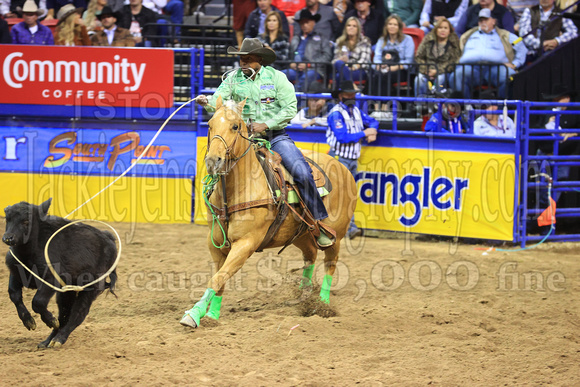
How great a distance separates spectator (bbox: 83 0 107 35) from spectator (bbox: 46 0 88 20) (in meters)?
0.54

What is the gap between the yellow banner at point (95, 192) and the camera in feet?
35.5

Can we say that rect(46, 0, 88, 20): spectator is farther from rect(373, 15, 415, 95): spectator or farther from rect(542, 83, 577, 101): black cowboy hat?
rect(542, 83, 577, 101): black cowboy hat

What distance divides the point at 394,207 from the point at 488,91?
2659mm

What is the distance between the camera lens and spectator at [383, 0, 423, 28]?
43.8ft

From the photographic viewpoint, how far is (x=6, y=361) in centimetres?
512

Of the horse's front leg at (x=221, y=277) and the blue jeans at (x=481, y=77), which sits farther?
the blue jeans at (x=481, y=77)

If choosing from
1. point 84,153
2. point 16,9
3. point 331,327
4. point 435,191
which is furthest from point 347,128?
point 16,9

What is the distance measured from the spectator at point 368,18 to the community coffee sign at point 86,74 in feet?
13.8

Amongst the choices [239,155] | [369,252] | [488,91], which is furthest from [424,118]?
[239,155]

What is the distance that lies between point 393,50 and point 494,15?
2.42m

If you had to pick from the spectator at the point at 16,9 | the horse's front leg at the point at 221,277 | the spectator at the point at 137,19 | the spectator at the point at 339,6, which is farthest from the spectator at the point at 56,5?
the horse's front leg at the point at 221,277

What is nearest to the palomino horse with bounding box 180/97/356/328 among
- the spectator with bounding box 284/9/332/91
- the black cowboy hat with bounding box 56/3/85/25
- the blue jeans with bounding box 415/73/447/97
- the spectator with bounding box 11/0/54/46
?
the spectator with bounding box 284/9/332/91

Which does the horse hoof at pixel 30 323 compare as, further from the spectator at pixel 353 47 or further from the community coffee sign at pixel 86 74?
the spectator at pixel 353 47

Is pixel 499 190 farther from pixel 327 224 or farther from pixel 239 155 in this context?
pixel 239 155
